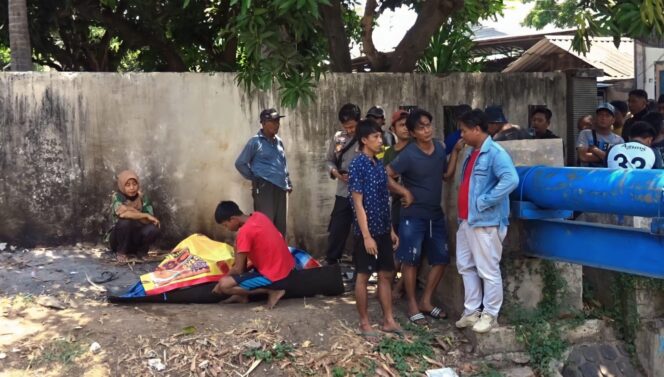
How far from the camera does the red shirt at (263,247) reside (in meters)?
5.26

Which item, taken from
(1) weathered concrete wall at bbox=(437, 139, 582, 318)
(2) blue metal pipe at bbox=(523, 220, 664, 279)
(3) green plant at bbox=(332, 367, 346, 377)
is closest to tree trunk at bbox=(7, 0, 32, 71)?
(1) weathered concrete wall at bbox=(437, 139, 582, 318)

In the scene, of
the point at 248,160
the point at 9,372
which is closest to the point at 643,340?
the point at 248,160

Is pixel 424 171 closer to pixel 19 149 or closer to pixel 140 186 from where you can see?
pixel 140 186

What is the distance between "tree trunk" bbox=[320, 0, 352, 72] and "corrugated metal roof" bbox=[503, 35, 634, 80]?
2646 mm

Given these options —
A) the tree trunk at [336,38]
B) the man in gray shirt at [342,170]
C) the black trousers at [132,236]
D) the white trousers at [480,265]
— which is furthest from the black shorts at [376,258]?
the tree trunk at [336,38]

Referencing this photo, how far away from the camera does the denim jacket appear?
470 cm

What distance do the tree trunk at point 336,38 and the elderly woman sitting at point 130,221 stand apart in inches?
110

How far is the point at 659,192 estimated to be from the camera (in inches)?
161

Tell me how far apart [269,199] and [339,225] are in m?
0.69

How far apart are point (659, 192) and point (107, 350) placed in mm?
3646

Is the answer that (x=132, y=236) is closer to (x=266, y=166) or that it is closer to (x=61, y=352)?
(x=266, y=166)

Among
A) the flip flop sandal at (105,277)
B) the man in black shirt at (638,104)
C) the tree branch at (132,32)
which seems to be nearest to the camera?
the flip flop sandal at (105,277)

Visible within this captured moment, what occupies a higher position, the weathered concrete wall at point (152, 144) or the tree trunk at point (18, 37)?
the tree trunk at point (18, 37)

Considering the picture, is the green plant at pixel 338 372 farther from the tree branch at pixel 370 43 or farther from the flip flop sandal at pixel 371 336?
the tree branch at pixel 370 43
